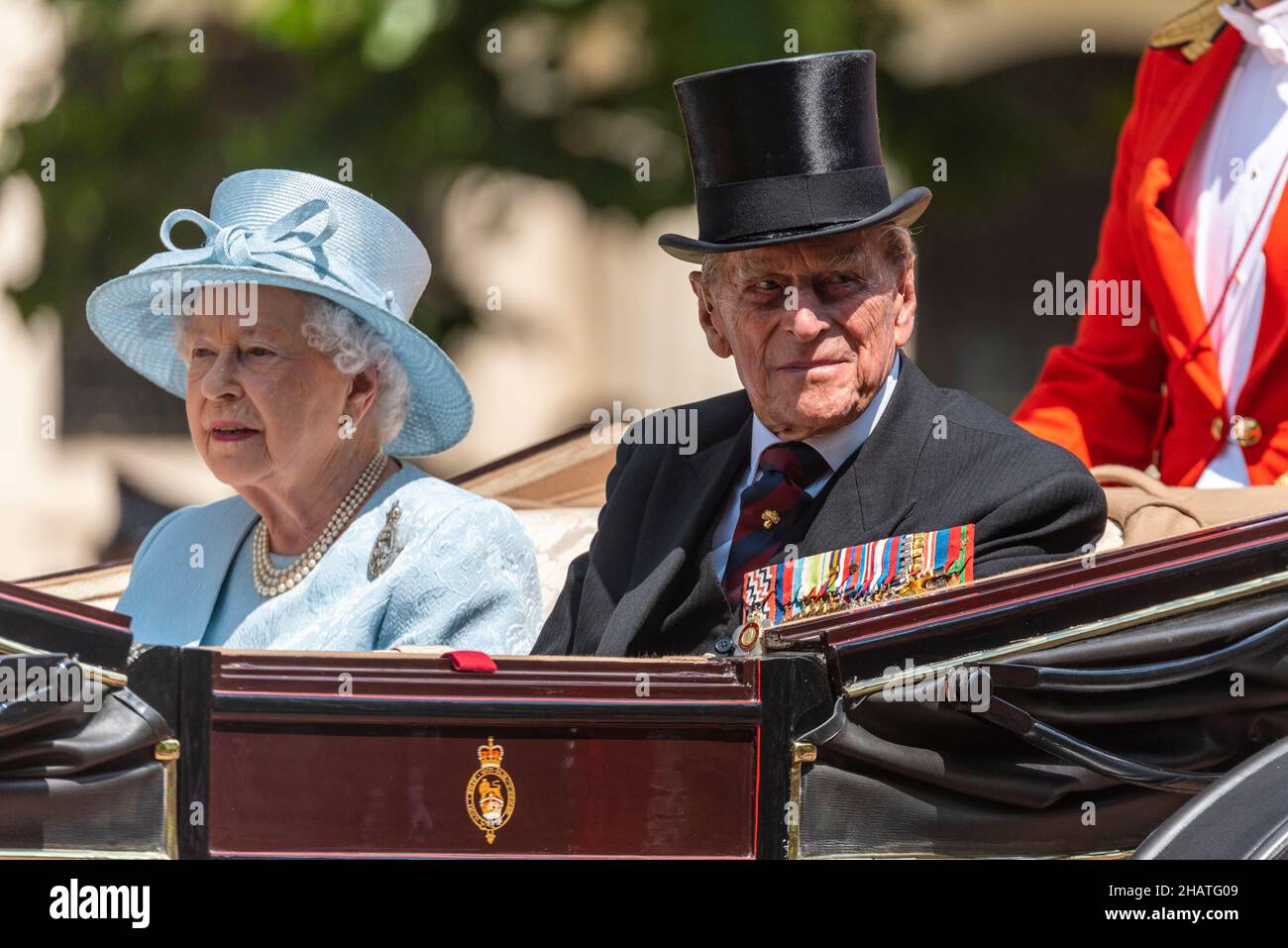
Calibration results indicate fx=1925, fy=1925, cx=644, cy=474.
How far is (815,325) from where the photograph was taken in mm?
2477

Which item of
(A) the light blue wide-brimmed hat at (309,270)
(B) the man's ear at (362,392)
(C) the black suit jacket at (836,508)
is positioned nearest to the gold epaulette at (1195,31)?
(C) the black suit jacket at (836,508)

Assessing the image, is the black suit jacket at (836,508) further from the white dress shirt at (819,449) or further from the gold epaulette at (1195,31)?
the gold epaulette at (1195,31)

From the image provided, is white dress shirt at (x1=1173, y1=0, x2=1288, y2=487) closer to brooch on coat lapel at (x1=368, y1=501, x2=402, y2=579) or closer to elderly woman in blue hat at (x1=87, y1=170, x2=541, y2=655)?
elderly woman in blue hat at (x1=87, y1=170, x2=541, y2=655)

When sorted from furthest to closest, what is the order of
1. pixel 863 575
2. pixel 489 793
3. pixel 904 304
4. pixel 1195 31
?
pixel 1195 31 → pixel 904 304 → pixel 863 575 → pixel 489 793

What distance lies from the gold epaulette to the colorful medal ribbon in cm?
117

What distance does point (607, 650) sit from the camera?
8.45 ft

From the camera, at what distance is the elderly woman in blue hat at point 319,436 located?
273cm

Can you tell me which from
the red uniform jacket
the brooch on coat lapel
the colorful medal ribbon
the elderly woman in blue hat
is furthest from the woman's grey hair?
the red uniform jacket

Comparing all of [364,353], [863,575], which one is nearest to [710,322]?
[863,575]

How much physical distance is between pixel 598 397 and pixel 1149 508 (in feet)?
16.0

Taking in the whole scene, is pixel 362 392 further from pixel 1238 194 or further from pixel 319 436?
pixel 1238 194

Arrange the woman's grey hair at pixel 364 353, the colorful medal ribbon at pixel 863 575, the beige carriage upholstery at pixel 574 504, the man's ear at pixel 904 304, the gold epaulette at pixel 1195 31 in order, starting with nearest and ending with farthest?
the colorful medal ribbon at pixel 863 575, the man's ear at pixel 904 304, the beige carriage upholstery at pixel 574 504, the woman's grey hair at pixel 364 353, the gold epaulette at pixel 1195 31

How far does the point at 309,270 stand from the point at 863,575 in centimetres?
91

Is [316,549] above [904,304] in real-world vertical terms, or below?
below
